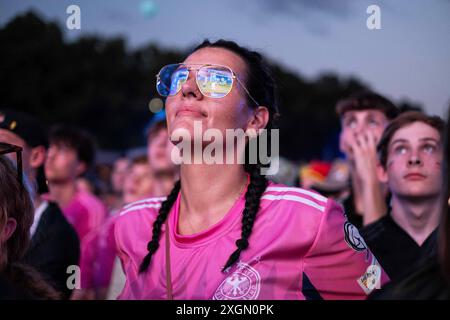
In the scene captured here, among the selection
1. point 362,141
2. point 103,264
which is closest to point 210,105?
point 362,141

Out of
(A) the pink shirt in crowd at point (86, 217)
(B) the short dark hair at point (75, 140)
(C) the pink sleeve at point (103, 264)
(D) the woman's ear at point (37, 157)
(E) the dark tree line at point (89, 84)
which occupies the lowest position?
(C) the pink sleeve at point (103, 264)

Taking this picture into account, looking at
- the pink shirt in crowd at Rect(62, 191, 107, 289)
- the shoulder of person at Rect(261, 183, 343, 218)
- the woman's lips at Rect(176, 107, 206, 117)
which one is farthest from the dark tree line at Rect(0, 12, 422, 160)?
the shoulder of person at Rect(261, 183, 343, 218)

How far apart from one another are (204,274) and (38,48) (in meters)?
26.8

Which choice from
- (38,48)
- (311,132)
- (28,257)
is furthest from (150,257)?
(311,132)

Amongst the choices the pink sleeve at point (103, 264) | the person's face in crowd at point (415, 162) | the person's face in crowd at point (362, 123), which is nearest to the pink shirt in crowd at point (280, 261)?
the person's face in crowd at point (415, 162)

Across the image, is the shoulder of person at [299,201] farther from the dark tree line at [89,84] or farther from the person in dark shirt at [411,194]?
the dark tree line at [89,84]

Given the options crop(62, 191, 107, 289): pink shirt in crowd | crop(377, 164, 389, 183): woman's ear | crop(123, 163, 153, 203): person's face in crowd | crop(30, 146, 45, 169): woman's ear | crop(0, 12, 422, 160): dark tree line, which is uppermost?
crop(0, 12, 422, 160): dark tree line

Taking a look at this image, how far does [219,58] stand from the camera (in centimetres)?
274

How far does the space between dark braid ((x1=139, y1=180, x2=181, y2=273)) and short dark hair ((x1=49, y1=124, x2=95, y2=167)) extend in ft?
8.72

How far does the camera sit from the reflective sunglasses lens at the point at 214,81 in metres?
2.63

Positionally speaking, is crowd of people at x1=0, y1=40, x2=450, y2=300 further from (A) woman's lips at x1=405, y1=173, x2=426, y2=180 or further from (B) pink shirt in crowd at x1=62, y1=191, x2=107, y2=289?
(B) pink shirt in crowd at x1=62, y1=191, x2=107, y2=289

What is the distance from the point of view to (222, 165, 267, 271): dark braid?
7.80 ft

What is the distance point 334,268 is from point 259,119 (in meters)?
0.86

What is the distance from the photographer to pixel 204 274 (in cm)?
240
